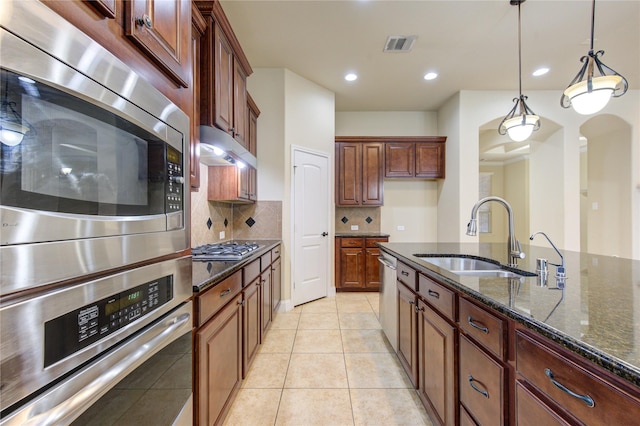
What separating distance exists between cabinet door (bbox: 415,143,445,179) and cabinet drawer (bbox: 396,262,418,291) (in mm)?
3101

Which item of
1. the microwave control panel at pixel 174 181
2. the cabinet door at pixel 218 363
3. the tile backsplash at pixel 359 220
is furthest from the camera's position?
the tile backsplash at pixel 359 220

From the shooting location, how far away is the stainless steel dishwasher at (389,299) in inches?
91.8

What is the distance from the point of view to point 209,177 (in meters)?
2.81

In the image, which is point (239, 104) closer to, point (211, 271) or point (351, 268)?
point (211, 271)

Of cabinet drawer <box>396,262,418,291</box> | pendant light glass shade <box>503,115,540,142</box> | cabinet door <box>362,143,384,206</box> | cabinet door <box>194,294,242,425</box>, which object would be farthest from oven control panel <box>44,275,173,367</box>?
cabinet door <box>362,143,384,206</box>

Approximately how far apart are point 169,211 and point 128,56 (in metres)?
0.46

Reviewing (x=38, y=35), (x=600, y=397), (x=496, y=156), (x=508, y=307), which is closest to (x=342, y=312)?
(x=508, y=307)

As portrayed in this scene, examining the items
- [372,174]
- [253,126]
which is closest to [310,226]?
→ [253,126]

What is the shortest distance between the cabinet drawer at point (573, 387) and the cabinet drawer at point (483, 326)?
0.08 m

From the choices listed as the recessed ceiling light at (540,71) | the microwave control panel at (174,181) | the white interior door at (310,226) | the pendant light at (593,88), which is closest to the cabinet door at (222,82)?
the microwave control panel at (174,181)

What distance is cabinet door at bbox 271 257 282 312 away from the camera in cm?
308

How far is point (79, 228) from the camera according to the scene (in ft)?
1.88

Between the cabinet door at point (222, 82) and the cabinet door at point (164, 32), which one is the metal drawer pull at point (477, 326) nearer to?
the cabinet door at point (164, 32)

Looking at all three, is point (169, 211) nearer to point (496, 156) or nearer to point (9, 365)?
point (9, 365)
